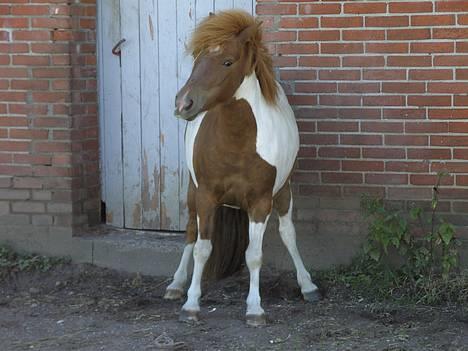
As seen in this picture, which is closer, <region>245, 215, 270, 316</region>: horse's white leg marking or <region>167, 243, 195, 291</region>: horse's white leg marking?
<region>245, 215, 270, 316</region>: horse's white leg marking

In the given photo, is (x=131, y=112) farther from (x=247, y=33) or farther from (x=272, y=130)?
(x=247, y=33)

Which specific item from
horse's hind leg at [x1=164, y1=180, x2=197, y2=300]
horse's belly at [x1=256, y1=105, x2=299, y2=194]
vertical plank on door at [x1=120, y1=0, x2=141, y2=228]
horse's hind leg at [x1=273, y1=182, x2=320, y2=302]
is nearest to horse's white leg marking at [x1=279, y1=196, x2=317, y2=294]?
horse's hind leg at [x1=273, y1=182, x2=320, y2=302]

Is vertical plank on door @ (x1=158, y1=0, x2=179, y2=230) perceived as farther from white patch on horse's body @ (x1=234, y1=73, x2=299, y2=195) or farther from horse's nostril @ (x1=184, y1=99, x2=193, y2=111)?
horse's nostril @ (x1=184, y1=99, x2=193, y2=111)

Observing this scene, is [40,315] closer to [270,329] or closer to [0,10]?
[270,329]

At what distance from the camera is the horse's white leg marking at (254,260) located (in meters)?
6.00

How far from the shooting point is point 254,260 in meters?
6.05

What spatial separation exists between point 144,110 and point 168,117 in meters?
0.20

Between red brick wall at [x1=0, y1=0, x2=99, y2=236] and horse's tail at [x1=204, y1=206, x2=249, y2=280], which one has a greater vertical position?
red brick wall at [x1=0, y1=0, x2=99, y2=236]

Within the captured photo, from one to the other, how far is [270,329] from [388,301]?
0.98m

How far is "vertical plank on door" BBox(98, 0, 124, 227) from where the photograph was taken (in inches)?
294

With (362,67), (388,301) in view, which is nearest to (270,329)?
(388,301)

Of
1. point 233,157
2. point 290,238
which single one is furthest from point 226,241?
point 233,157

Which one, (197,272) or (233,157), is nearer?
(233,157)

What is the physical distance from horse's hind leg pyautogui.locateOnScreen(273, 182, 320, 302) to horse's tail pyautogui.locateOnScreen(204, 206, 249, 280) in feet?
1.01
